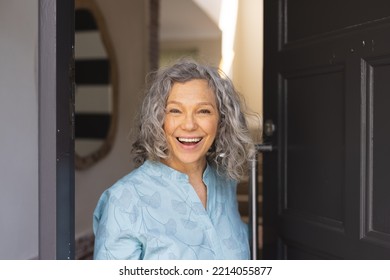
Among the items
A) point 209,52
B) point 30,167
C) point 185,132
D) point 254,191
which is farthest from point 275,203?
point 209,52

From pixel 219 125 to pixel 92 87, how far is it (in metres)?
2.26

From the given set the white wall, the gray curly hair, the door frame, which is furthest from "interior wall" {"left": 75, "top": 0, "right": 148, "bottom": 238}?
the door frame

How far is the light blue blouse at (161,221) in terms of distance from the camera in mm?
1521

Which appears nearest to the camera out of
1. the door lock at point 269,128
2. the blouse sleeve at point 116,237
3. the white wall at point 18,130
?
the blouse sleeve at point 116,237

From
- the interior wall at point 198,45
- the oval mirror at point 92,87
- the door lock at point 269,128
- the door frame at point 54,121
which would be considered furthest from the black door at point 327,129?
the interior wall at point 198,45

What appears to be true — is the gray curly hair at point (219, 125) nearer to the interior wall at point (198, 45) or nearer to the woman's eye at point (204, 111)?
the woman's eye at point (204, 111)

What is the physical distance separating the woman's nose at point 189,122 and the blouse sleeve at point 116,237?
12.9 inches

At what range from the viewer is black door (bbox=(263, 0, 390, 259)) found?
1.72 metres

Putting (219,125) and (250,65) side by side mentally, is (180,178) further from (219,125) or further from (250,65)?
(250,65)

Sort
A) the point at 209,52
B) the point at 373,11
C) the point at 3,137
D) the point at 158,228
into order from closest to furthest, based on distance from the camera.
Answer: the point at 158,228
the point at 373,11
the point at 3,137
the point at 209,52

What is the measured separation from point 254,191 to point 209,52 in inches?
277

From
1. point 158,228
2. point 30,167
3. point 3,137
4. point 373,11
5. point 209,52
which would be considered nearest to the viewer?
point 158,228
